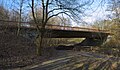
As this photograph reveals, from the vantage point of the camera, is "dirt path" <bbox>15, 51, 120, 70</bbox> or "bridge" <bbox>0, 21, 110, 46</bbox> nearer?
"dirt path" <bbox>15, 51, 120, 70</bbox>

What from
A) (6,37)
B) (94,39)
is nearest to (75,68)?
(6,37)

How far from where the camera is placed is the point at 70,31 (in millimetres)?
47094

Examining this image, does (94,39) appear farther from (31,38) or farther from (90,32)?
(31,38)

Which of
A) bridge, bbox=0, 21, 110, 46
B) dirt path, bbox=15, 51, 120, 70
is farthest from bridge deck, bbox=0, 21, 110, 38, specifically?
dirt path, bbox=15, 51, 120, 70

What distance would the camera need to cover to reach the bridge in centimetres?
3072

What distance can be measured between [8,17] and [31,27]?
7.22 meters

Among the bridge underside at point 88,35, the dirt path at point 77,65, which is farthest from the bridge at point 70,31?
the dirt path at point 77,65

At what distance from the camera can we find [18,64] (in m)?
15.0

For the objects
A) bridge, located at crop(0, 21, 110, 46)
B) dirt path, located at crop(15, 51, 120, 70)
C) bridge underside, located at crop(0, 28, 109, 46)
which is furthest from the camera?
bridge underside, located at crop(0, 28, 109, 46)

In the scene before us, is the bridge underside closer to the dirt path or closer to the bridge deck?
the bridge deck

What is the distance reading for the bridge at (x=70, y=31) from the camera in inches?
1209

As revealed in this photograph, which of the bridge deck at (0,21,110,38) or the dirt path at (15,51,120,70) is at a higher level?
the bridge deck at (0,21,110,38)

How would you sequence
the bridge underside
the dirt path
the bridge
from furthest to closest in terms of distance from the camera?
the bridge underside
the bridge
the dirt path

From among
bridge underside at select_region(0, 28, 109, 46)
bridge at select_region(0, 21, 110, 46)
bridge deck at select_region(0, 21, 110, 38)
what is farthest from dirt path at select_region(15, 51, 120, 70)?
bridge underside at select_region(0, 28, 109, 46)
